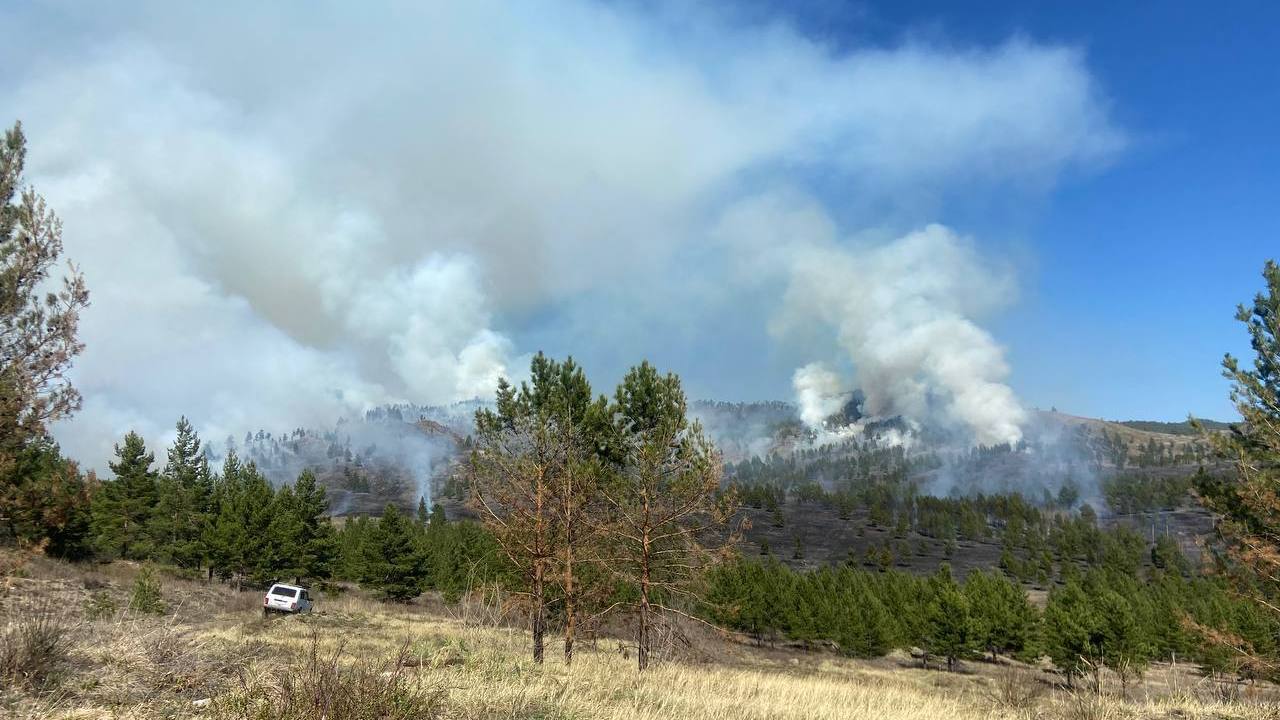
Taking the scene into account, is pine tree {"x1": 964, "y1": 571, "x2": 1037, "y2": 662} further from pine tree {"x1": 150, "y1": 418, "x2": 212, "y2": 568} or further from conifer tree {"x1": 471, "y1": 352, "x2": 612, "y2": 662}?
pine tree {"x1": 150, "y1": 418, "x2": 212, "y2": 568}

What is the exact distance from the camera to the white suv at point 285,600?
3061cm

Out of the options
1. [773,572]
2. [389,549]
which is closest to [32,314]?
[389,549]

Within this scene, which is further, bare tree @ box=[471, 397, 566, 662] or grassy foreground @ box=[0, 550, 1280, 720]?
bare tree @ box=[471, 397, 566, 662]

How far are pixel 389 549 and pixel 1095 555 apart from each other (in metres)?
126

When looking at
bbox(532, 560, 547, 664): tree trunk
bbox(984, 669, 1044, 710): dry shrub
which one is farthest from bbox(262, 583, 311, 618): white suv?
bbox(984, 669, 1044, 710): dry shrub

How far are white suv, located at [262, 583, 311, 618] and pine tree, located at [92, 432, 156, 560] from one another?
23966 mm

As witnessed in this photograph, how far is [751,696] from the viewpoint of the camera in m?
9.91

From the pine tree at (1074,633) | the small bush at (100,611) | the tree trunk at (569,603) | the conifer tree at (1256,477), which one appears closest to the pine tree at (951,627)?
the pine tree at (1074,633)

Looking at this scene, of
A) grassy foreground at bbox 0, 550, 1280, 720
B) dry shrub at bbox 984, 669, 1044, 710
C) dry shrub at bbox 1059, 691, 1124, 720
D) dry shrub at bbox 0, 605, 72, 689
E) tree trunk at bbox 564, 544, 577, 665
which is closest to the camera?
grassy foreground at bbox 0, 550, 1280, 720

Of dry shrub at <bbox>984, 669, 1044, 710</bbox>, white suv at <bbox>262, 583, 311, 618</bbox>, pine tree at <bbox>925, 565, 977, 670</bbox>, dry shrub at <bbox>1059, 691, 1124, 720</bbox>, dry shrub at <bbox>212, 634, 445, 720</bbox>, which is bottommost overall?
pine tree at <bbox>925, 565, 977, 670</bbox>

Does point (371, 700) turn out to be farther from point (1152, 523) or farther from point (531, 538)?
point (1152, 523)

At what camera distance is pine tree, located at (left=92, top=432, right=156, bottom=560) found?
48500 mm

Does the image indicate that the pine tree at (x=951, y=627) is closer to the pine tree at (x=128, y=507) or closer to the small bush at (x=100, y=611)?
the small bush at (x=100, y=611)

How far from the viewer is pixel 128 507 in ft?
162
